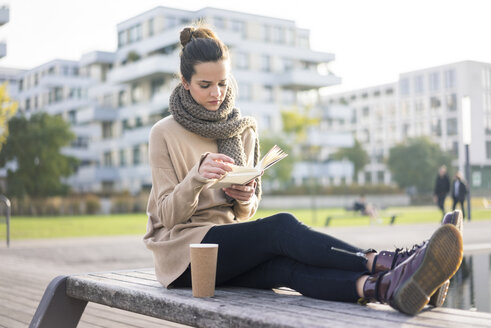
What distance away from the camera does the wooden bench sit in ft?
7.17

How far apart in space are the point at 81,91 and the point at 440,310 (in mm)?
64174

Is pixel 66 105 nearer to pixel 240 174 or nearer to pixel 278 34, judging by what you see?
pixel 278 34

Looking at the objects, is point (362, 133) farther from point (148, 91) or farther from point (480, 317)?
point (480, 317)

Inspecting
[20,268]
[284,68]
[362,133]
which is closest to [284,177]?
[284,68]

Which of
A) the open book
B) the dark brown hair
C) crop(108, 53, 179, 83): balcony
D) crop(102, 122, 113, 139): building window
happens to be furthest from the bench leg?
crop(102, 122, 113, 139): building window

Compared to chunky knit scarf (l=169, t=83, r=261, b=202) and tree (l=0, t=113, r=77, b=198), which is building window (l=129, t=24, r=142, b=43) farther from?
chunky knit scarf (l=169, t=83, r=261, b=202)

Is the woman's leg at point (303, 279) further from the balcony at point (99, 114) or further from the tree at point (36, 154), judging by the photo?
the balcony at point (99, 114)

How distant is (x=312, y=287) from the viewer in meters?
2.70

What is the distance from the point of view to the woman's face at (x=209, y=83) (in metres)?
3.19

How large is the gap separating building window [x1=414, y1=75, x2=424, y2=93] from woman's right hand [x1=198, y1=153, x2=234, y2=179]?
66.0 metres

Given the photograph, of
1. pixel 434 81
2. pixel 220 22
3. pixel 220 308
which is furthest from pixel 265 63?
pixel 220 308

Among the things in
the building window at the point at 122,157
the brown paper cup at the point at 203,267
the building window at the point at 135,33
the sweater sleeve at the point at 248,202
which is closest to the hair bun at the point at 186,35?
the sweater sleeve at the point at 248,202

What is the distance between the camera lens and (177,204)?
2.96 metres

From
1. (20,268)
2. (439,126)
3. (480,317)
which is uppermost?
(439,126)
